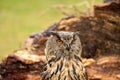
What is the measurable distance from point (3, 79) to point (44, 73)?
610mm

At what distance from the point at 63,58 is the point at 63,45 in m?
0.09

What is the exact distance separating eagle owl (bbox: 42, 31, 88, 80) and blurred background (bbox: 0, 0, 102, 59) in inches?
136

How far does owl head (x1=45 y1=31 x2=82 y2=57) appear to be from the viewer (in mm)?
3283

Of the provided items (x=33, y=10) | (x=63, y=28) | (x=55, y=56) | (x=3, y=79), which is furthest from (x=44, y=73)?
(x=33, y=10)

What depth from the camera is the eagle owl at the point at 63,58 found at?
10.9ft

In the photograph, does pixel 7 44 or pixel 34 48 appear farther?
pixel 7 44

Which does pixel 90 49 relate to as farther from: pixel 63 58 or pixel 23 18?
pixel 23 18

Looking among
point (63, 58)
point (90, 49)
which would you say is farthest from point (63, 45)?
point (90, 49)

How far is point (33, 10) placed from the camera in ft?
29.6

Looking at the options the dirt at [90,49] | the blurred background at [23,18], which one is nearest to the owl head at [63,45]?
the dirt at [90,49]

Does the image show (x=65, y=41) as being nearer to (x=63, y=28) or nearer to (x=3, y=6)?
(x=63, y=28)

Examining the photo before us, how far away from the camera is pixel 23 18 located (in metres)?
8.70

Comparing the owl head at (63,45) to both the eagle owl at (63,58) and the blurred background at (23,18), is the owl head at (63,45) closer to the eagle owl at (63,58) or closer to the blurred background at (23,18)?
the eagle owl at (63,58)

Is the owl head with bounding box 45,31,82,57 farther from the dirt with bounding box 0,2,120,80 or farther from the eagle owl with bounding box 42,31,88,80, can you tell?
the dirt with bounding box 0,2,120,80
